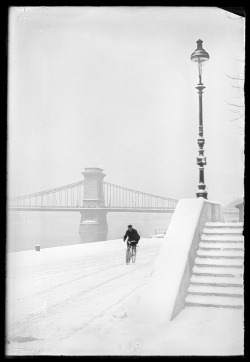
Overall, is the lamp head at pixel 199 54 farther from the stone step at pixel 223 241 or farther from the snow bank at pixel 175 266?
the stone step at pixel 223 241

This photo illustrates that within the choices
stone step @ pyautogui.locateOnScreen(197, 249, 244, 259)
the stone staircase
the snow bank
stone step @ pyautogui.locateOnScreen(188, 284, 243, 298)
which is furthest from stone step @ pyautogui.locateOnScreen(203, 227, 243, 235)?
stone step @ pyautogui.locateOnScreen(188, 284, 243, 298)

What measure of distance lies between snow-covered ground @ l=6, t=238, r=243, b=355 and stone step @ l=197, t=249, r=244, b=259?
2.43ft

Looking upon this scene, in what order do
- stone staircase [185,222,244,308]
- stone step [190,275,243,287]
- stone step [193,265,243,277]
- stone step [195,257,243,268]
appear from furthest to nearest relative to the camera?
stone step [195,257,243,268] < stone step [193,265,243,277] < stone step [190,275,243,287] < stone staircase [185,222,244,308]

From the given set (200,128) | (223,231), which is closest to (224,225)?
(223,231)

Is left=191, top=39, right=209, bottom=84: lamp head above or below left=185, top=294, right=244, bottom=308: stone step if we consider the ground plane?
above

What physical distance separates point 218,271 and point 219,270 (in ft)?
0.13

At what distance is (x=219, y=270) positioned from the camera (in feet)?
22.7

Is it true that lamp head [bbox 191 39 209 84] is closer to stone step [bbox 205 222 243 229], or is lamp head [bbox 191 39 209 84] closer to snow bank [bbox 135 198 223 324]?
snow bank [bbox 135 198 223 324]

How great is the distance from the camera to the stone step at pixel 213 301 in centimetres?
623

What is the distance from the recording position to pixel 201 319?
Result: 5.80m

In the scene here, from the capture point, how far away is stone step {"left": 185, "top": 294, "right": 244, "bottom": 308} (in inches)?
245
